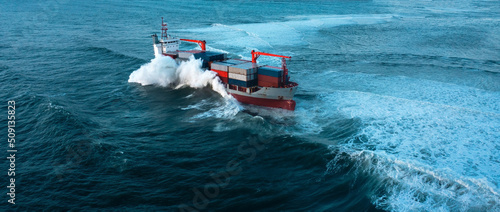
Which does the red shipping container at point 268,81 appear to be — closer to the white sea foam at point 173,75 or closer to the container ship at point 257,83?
the container ship at point 257,83

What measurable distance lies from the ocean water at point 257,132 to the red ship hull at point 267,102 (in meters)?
1.21

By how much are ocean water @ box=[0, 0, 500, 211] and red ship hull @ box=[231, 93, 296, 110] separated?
121cm

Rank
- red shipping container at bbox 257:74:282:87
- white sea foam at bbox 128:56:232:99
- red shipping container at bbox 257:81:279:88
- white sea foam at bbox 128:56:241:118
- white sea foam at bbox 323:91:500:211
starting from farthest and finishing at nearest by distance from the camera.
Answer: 1. white sea foam at bbox 128:56:232:99
2. white sea foam at bbox 128:56:241:118
3. red shipping container at bbox 257:81:279:88
4. red shipping container at bbox 257:74:282:87
5. white sea foam at bbox 323:91:500:211

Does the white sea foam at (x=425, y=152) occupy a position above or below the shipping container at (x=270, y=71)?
below

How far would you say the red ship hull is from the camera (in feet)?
144

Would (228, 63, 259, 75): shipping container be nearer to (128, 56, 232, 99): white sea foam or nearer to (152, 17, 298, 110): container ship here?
(152, 17, 298, 110): container ship

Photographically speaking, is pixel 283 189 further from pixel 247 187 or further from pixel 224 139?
pixel 224 139

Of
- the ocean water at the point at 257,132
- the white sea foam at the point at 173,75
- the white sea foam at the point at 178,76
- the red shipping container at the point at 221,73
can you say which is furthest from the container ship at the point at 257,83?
the white sea foam at the point at 173,75

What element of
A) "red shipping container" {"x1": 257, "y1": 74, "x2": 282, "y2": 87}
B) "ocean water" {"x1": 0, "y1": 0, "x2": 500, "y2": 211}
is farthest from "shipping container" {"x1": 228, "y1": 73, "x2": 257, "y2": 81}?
"ocean water" {"x1": 0, "y1": 0, "x2": 500, "y2": 211}

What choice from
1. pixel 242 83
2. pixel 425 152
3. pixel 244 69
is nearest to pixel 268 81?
pixel 242 83

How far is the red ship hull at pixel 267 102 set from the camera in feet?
144

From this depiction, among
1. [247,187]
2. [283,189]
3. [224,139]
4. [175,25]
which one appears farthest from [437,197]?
[175,25]

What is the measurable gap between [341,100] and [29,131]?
38.9m

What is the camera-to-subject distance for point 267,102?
1801 inches
